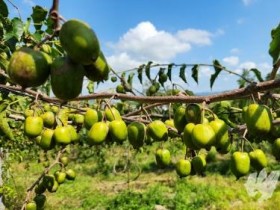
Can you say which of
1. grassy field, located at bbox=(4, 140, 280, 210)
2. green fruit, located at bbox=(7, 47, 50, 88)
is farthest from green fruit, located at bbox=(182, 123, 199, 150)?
grassy field, located at bbox=(4, 140, 280, 210)

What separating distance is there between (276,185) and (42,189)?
10.9 meters

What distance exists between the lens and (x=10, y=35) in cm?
245

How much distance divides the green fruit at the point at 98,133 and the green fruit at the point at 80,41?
2.27 feet

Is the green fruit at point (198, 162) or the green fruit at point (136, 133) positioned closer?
the green fruit at point (136, 133)

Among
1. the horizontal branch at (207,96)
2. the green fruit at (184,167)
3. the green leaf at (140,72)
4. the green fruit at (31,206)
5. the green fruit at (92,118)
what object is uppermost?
the green leaf at (140,72)

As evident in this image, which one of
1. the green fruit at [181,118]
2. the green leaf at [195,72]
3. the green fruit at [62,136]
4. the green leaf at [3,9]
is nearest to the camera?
the green fruit at [181,118]

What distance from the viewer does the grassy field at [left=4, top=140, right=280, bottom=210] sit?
12594 mm

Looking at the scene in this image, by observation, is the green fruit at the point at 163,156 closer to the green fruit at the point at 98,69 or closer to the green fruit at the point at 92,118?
the green fruit at the point at 92,118

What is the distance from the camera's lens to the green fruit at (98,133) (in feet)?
6.73

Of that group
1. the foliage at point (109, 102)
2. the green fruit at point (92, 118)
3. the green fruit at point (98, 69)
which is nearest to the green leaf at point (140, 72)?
the foliage at point (109, 102)

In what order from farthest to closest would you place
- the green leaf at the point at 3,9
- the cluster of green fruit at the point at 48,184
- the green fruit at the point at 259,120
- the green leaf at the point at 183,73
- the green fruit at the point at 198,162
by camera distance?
the cluster of green fruit at the point at 48,184 → the green leaf at the point at 183,73 → the green leaf at the point at 3,9 → the green fruit at the point at 198,162 → the green fruit at the point at 259,120

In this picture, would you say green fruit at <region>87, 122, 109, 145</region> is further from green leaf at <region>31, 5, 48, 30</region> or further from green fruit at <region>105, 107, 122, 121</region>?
green leaf at <region>31, 5, 48, 30</region>

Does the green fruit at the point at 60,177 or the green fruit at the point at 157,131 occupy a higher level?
the green fruit at the point at 157,131

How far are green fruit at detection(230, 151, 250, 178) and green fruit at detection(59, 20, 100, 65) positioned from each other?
977 mm
